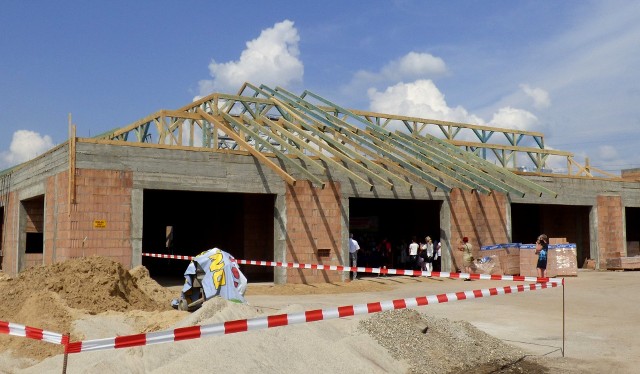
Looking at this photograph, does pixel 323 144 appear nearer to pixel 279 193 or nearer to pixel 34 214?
pixel 279 193

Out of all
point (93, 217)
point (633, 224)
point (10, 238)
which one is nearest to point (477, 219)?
point (93, 217)

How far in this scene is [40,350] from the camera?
25.8 ft

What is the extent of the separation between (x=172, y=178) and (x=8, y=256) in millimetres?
8585

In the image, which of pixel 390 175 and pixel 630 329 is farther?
pixel 390 175

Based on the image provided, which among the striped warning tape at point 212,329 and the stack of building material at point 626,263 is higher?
the striped warning tape at point 212,329

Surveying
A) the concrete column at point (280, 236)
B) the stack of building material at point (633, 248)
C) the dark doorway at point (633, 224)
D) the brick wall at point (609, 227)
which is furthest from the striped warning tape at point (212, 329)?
the dark doorway at point (633, 224)

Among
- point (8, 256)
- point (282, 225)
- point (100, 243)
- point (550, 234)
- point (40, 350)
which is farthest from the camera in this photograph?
point (550, 234)

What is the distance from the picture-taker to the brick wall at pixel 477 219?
882 inches

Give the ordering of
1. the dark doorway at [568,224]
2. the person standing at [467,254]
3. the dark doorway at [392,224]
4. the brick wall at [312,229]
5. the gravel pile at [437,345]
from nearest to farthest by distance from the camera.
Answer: the gravel pile at [437,345]
the brick wall at [312,229]
the person standing at [467,254]
the dark doorway at [392,224]
the dark doorway at [568,224]

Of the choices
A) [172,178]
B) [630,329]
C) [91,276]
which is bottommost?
[630,329]

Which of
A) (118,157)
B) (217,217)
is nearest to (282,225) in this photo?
(118,157)

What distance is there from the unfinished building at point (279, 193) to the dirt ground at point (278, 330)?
163 inches

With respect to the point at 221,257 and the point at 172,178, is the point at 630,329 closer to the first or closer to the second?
the point at 221,257

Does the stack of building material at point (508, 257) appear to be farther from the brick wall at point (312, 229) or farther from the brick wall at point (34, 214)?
the brick wall at point (34, 214)
